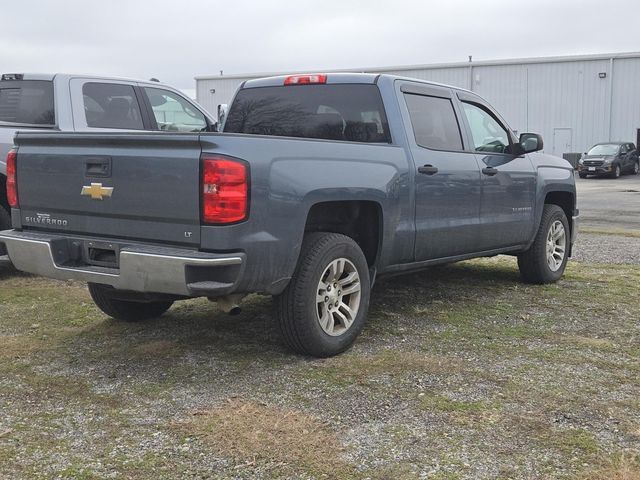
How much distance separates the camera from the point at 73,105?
23.2 ft

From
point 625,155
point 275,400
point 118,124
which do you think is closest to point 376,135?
point 275,400

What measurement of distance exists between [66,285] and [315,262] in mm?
3520

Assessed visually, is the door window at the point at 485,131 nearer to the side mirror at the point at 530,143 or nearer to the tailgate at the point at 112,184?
the side mirror at the point at 530,143

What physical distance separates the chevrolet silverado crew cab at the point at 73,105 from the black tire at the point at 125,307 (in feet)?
7.00

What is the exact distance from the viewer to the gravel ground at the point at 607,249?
8531 millimetres

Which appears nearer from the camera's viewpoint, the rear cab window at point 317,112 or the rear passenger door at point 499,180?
the rear cab window at point 317,112

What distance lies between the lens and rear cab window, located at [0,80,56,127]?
280 inches

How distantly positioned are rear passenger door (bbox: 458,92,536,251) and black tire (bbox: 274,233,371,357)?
1.86m

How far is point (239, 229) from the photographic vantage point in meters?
3.82

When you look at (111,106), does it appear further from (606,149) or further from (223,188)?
(606,149)

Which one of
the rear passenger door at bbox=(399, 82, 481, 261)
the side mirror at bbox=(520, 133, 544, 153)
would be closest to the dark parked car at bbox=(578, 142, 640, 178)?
the side mirror at bbox=(520, 133, 544, 153)

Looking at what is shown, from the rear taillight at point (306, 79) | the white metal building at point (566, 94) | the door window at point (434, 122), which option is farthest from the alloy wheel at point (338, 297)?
the white metal building at point (566, 94)

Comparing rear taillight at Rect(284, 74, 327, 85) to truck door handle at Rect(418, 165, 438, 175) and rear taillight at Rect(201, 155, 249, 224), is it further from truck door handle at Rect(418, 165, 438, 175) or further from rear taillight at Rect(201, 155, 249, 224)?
rear taillight at Rect(201, 155, 249, 224)

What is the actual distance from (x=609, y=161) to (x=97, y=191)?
1169 inches
